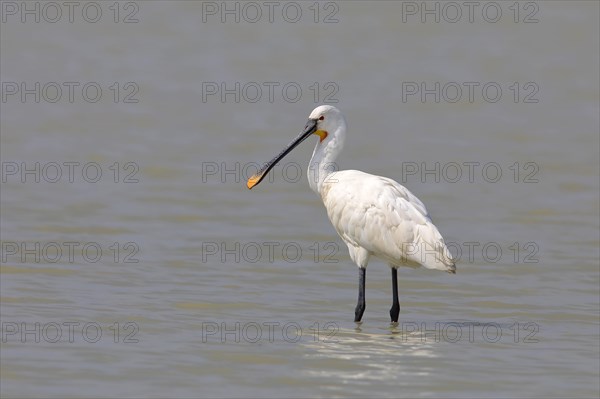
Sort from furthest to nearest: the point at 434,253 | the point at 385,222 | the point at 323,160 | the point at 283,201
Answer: the point at 283,201 → the point at 323,160 → the point at 385,222 → the point at 434,253

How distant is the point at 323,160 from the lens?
12.3m

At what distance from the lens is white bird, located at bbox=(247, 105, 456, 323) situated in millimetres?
11422

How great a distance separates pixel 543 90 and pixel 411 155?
403cm

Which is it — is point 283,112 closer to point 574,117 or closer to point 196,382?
point 574,117

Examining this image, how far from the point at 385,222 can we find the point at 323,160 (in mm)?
995

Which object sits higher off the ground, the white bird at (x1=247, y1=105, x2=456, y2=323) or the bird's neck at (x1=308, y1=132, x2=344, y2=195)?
the bird's neck at (x1=308, y1=132, x2=344, y2=195)

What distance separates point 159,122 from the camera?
21297 mm

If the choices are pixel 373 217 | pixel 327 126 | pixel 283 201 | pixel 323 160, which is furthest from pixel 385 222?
pixel 283 201

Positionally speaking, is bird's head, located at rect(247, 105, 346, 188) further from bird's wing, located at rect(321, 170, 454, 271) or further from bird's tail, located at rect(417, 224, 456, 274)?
bird's tail, located at rect(417, 224, 456, 274)

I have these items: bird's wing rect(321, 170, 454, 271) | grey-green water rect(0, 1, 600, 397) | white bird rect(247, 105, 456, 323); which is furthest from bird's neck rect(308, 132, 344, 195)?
grey-green water rect(0, 1, 600, 397)

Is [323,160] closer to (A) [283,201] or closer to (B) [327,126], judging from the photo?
(B) [327,126]

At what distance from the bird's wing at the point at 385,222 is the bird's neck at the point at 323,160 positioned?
224mm

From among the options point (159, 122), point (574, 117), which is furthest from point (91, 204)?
point (574, 117)

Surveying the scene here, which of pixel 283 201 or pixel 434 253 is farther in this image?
pixel 283 201
